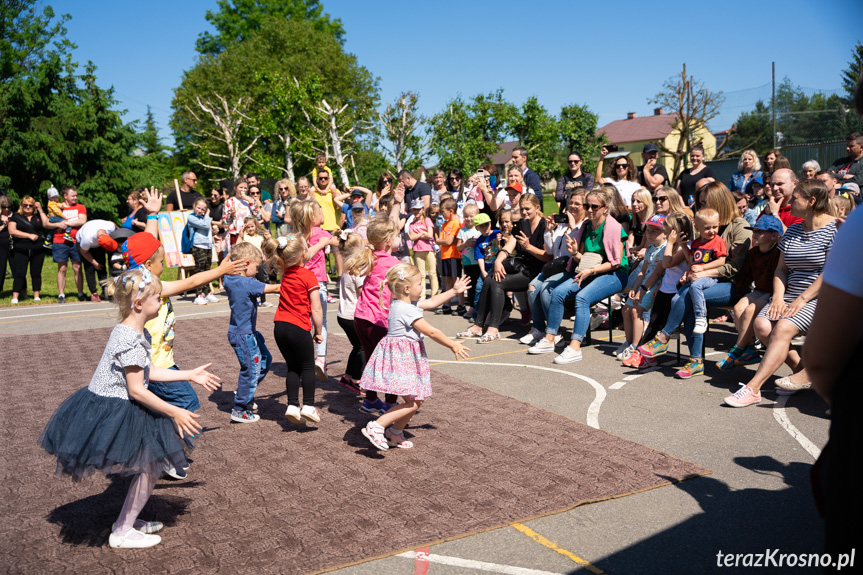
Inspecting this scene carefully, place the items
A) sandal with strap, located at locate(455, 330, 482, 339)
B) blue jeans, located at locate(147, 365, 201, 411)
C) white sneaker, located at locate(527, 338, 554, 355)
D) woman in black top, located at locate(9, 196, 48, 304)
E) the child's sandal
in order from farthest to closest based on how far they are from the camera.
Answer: woman in black top, located at locate(9, 196, 48, 304), sandal with strap, located at locate(455, 330, 482, 339), the child's sandal, white sneaker, located at locate(527, 338, 554, 355), blue jeans, located at locate(147, 365, 201, 411)

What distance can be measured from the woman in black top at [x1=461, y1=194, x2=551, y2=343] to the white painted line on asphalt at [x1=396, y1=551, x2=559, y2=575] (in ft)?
19.6

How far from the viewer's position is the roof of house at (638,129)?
304ft

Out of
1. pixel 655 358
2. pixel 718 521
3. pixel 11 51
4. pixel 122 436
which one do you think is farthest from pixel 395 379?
pixel 11 51

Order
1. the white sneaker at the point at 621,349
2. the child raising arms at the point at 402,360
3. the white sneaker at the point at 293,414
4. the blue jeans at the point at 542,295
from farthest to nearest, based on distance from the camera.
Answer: the blue jeans at the point at 542,295, the white sneaker at the point at 621,349, the white sneaker at the point at 293,414, the child raising arms at the point at 402,360

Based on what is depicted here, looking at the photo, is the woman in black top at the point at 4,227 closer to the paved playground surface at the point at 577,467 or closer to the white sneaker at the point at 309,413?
the paved playground surface at the point at 577,467

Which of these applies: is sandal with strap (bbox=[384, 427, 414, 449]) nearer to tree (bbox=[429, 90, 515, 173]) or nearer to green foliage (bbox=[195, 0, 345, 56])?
tree (bbox=[429, 90, 515, 173])

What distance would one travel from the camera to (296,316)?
240 inches

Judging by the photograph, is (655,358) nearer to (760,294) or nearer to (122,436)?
(760,294)

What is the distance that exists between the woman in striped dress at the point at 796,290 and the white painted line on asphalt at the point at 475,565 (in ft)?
11.5

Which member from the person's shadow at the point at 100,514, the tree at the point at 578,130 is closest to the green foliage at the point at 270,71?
the tree at the point at 578,130

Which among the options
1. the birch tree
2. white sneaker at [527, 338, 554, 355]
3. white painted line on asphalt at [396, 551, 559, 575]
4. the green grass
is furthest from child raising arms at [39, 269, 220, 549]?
the birch tree

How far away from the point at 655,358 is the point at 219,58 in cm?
4949

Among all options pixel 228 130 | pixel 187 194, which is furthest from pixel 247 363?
pixel 228 130

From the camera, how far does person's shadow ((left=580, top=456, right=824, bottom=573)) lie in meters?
3.67
